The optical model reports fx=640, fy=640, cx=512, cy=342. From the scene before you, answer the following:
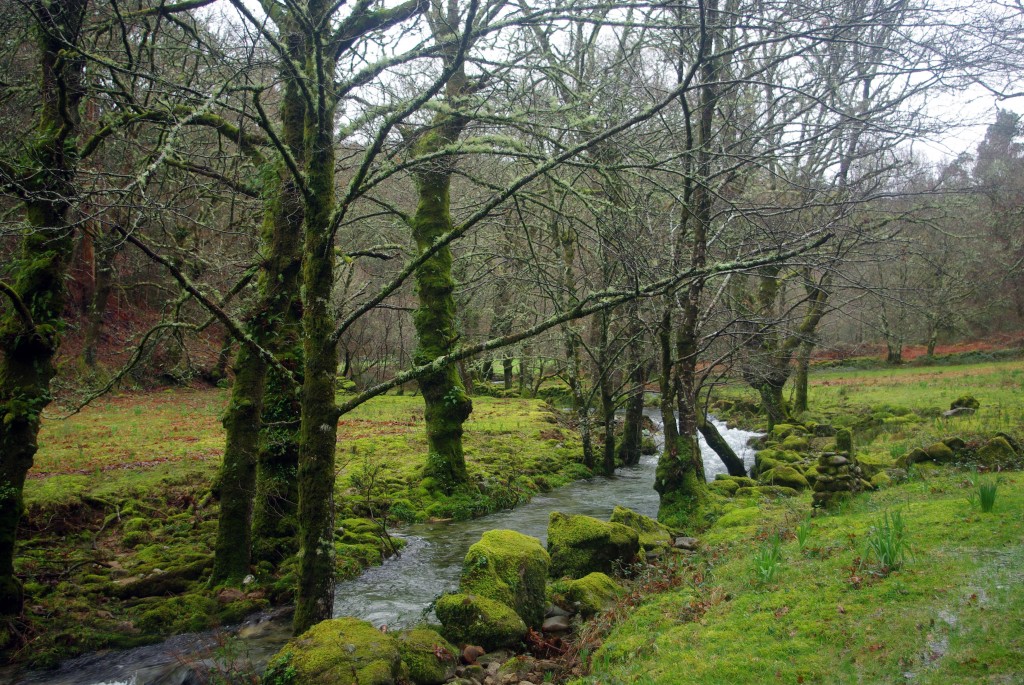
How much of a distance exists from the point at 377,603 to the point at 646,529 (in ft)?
13.0

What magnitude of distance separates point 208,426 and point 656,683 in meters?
16.3

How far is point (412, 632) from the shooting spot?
5.65m

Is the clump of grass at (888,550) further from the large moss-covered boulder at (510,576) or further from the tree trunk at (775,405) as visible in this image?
the tree trunk at (775,405)

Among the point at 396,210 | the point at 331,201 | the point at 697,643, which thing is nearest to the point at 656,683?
the point at 697,643

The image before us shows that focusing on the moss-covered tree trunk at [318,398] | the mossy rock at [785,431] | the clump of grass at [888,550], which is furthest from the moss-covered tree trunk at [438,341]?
the mossy rock at [785,431]

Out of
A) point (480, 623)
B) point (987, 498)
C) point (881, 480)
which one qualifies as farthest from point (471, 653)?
point (881, 480)

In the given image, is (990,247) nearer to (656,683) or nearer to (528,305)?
(528,305)

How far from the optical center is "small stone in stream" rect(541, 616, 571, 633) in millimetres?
6426

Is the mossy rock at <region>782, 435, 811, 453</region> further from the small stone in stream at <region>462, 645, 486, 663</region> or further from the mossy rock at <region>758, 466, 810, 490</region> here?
the small stone in stream at <region>462, 645, 486, 663</region>

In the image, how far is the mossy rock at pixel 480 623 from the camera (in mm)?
5957

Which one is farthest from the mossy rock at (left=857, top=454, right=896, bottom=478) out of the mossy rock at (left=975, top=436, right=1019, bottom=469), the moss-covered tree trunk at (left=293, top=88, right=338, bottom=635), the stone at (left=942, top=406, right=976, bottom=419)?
the moss-covered tree trunk at (left=293, top=88, right=338, bottom=635)

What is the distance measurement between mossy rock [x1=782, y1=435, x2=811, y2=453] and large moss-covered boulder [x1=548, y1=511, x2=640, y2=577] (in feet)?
30.0

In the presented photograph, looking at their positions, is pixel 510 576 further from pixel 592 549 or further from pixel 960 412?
pixel 960 412

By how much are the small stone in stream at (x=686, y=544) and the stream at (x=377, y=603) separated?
1993 millimetres
